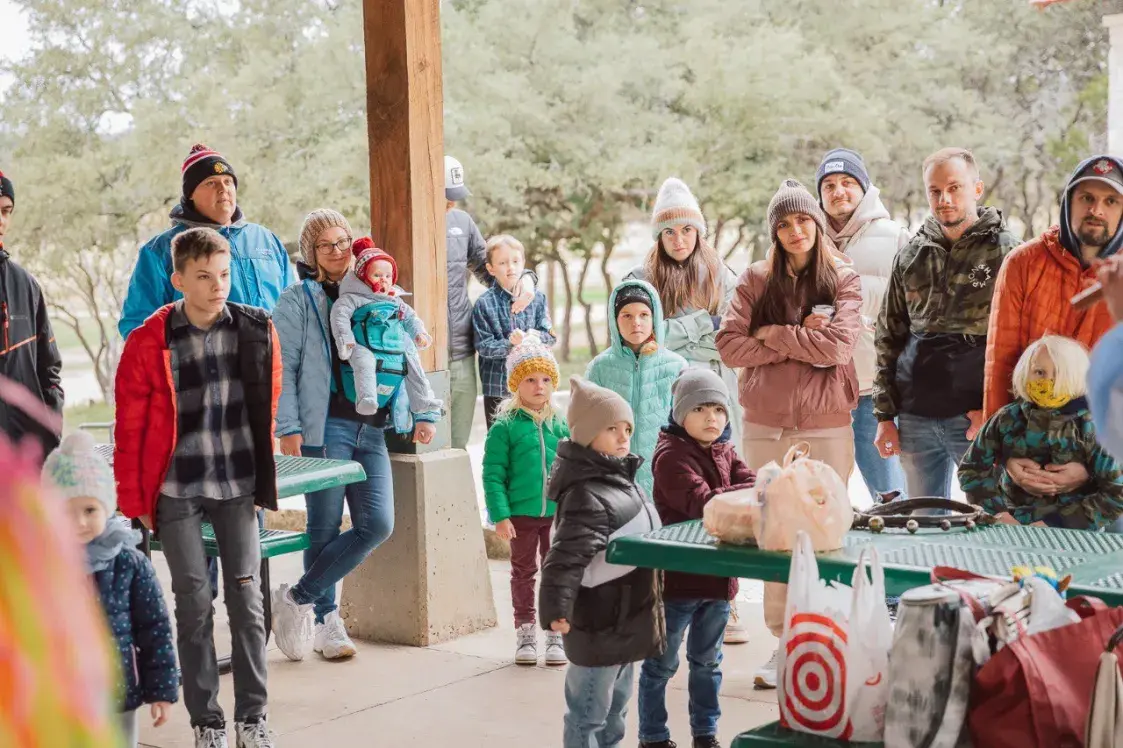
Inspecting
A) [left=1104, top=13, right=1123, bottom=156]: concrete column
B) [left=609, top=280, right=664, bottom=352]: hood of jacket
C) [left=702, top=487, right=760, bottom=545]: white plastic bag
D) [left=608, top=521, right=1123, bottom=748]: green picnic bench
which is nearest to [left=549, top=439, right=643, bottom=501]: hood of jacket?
[left=608, top=521, right=1123, bottom=748]: green picnic bench

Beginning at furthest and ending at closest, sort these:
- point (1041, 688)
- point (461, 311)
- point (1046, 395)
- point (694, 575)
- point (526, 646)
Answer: point (461, 311) → point (526, 646) → point (694, 575) → point (1046, 395) → point (1041, 688)

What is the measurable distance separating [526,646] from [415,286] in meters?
1.35

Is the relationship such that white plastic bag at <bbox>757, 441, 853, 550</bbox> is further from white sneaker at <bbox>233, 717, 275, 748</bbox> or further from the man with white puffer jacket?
the man with white puffer jacket

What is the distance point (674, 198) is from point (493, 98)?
842cm

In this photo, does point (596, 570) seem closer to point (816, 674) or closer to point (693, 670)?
point (693, 670)

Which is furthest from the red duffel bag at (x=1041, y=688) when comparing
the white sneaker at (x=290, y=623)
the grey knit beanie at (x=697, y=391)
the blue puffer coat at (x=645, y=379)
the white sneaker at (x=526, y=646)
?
the white sneaker at (x=290, y=623)

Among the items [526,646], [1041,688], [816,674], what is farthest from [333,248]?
[1041,688]

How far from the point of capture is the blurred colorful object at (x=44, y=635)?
43cm

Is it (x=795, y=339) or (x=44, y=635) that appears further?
(x=795, y=339)

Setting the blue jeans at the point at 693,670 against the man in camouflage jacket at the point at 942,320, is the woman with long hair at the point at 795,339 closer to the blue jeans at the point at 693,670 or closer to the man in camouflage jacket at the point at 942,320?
the man in camouflage jacket at the point at 942,320

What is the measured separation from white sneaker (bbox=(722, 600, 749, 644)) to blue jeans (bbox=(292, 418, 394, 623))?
1266mm

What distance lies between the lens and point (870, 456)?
5.09m

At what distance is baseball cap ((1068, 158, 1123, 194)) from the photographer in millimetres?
3564

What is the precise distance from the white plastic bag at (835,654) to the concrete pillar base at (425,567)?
8.74ft
